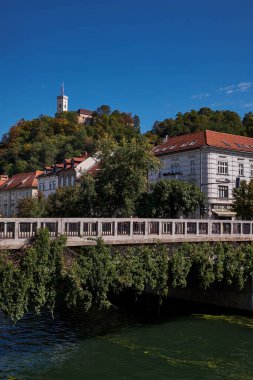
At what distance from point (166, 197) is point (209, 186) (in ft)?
35.5

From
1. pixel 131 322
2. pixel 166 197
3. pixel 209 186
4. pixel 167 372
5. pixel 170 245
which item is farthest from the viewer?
pixel 209 186

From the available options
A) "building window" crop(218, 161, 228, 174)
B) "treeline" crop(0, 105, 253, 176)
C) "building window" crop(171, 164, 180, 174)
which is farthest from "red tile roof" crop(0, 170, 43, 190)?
"building window" crop(218, 161, 228, 174)

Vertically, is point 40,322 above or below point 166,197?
below

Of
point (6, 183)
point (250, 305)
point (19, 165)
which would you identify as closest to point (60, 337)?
point (250, 305)

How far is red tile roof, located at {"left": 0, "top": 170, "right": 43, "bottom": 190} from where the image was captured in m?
95.8

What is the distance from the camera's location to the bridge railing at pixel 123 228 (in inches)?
687

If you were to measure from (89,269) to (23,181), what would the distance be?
83.0 metres

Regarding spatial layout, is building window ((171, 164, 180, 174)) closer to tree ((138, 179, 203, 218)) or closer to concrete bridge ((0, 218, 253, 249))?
tree ((138, 179, 203, 218))

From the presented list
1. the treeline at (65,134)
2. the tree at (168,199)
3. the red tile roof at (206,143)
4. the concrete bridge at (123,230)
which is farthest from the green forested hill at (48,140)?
the concrete bridge at (123,230)

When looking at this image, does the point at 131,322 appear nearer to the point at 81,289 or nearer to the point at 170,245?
the point at 170,245

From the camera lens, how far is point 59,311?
28375 millimetres

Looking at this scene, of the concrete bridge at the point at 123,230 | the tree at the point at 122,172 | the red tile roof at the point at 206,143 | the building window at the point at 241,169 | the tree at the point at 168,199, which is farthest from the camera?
the building window at the point at 241,169

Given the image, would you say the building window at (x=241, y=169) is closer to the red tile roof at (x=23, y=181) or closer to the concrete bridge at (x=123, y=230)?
the concrete bridge at (x=123, y=230)

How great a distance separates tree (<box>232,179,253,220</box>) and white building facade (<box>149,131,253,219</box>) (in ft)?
21.3
